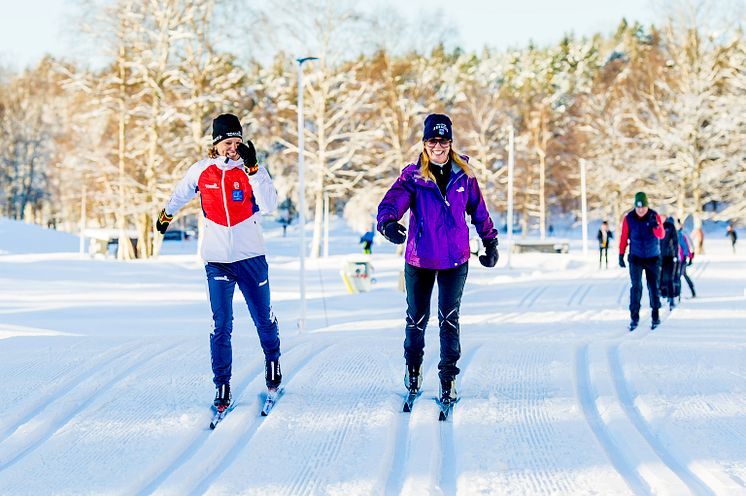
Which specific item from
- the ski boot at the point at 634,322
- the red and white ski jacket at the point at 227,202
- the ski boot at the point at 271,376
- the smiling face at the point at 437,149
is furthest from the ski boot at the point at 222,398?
the ski boot at the point at 634,322

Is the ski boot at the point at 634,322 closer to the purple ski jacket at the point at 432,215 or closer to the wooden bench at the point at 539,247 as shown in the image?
the purple ski jacket at the point at 432,215

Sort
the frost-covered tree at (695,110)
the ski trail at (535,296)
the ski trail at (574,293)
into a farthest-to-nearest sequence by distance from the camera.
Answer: the frost-covered tree at (695,110) < the ski trail at (574,293) < the ski trail at (535,296)

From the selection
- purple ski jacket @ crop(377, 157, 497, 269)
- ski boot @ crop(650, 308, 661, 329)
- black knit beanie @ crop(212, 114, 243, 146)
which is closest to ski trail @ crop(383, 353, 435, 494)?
purple ski jacket @ crop(377, 157, 497, 269)

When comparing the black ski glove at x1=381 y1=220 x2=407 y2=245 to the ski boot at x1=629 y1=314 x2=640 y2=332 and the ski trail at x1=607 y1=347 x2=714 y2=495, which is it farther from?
the ski boot at x1=629 y1=314 x2=640 y2=332

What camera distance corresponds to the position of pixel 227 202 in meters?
4.45

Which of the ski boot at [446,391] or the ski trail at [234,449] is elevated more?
the ski boot at [446,391]

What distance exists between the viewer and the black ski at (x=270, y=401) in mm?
4410

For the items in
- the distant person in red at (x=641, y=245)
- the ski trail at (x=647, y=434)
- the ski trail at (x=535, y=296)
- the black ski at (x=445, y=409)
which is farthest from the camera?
the ski trail at (x=535, y=296)

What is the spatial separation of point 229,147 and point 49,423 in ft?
6.07

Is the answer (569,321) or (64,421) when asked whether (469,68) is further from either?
(64,421)

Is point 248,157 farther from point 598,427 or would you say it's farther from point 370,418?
point 598,427

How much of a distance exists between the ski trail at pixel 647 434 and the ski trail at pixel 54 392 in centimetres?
328

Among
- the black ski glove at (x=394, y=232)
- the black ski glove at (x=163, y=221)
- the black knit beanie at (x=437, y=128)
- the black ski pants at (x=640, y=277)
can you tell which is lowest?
the black ski pants at (x=640, y=277)

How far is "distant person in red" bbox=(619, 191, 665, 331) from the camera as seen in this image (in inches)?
352
